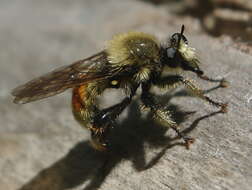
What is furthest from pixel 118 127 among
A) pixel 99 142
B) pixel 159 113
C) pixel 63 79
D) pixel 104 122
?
pixel 63 79

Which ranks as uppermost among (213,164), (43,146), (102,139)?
(213,164)

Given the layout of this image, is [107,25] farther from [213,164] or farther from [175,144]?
[213,164]

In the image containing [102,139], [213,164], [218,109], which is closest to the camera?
[213,164]

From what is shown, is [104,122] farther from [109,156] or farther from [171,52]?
[171,52]

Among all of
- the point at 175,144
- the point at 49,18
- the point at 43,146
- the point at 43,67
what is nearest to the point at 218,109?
the point at 175,144

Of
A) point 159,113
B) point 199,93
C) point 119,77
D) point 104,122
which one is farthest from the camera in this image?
point 119,77

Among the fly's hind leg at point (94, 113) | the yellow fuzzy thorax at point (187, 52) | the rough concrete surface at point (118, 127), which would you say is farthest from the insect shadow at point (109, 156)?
the yellow fuzzy thorax at point (187, 52)

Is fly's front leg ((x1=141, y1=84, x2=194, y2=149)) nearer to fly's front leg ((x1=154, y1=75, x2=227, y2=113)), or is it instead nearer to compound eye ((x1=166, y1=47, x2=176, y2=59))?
fly's front leg ((x1=154, y1=75, x2=227, y2=113))
